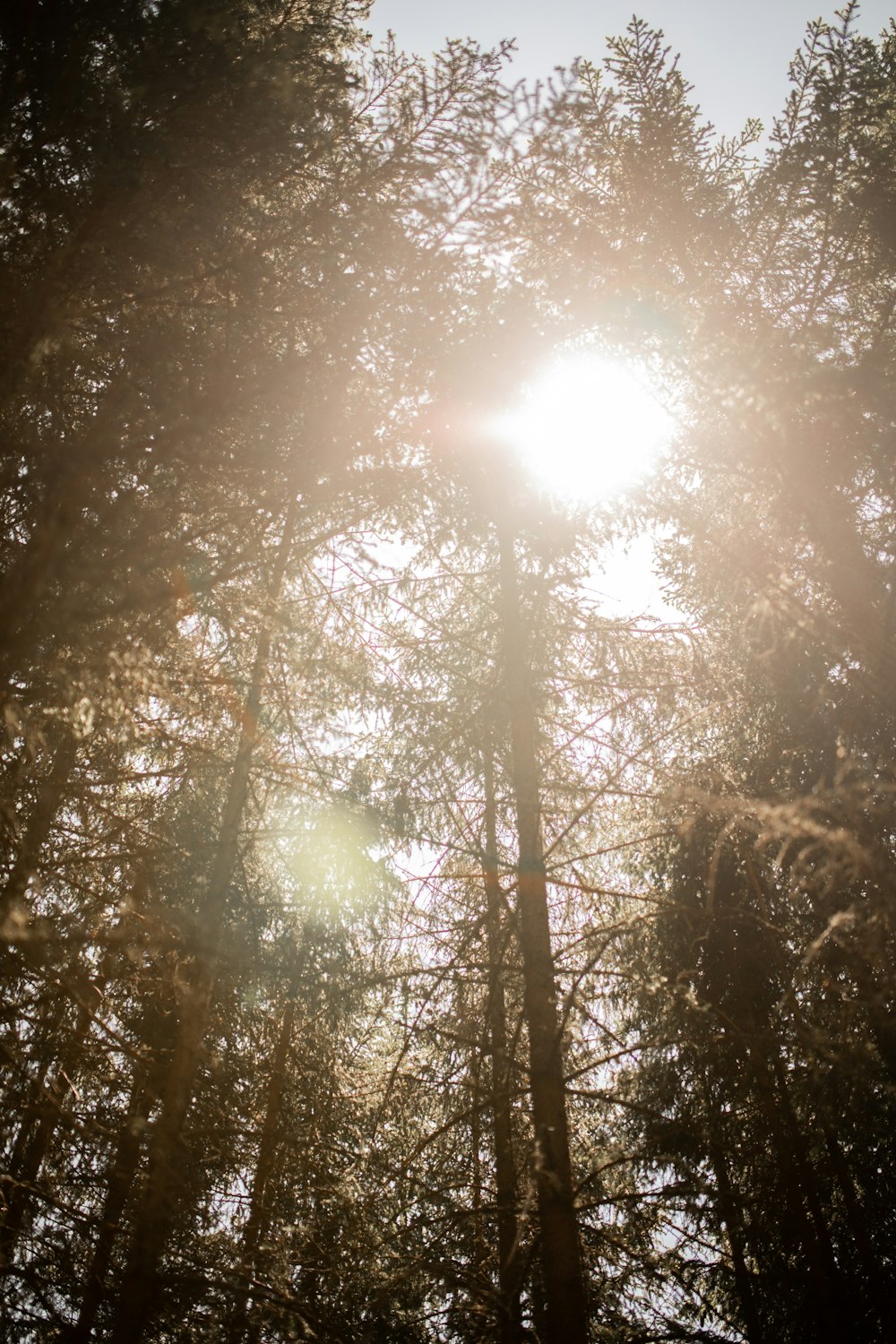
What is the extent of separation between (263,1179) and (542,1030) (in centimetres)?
330

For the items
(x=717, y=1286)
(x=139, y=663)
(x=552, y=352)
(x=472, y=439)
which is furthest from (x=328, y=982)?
(x=717, y=1286)

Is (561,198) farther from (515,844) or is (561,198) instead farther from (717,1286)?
(717,1286)

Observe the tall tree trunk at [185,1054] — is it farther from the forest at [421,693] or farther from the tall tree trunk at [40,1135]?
the tall tree trunk at [40,1135]

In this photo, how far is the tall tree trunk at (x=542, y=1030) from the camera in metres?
5.05

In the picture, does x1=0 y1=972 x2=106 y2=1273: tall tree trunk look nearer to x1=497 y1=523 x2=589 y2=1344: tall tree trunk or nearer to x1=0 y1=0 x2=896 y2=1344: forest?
x1=0 y1=0 x2=896 y2=1344: forest

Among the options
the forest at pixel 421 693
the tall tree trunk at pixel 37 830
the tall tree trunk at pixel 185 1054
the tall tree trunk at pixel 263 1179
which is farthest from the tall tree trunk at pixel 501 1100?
the tall tree trunk at pixel 37 830

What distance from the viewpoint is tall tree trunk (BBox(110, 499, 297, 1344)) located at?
4.96 meters

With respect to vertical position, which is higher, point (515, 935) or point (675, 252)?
point (675, 252)

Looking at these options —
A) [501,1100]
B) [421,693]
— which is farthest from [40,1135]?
[421,693]

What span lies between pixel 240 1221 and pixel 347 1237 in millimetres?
3284

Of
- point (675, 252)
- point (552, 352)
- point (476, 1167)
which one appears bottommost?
point (476, 1167)

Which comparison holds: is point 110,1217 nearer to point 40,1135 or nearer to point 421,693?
point 40,1135

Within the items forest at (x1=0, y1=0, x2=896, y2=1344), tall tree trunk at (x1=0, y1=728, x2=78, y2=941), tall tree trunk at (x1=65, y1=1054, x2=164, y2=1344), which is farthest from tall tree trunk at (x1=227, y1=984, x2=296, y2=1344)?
tall tree trunk at (x1=0, y1=728, x2=78, y2=941)

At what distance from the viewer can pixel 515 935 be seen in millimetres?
6363
